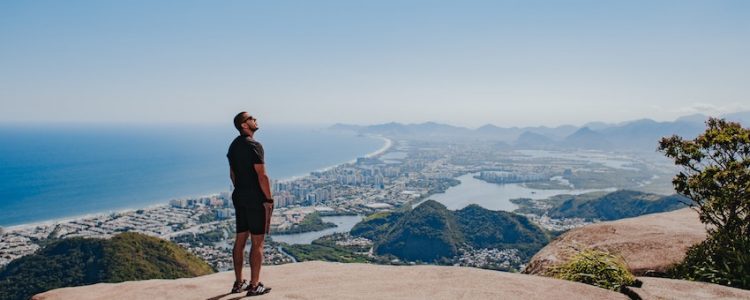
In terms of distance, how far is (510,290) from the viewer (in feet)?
13.7

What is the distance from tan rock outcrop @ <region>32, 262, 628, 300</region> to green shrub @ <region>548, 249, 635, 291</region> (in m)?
0.50

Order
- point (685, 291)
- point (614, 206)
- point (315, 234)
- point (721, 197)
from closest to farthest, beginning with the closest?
point (685, 291) < point (721, 197) < point (315, 234) < point (614, 206)

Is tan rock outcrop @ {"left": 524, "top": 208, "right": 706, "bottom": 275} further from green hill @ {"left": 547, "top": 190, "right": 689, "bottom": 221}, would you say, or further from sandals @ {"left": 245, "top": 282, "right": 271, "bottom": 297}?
green hill @ {"left": 547, "top": 190, "right": 689, "bottom": 221}

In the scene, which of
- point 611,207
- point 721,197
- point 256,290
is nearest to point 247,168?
point 256,290

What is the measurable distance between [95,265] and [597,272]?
97.1 feet

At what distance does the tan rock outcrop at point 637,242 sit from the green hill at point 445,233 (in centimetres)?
A: 3198

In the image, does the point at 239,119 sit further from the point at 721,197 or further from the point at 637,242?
the point at 637,242

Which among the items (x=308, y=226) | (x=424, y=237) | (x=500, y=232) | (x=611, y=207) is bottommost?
(x=308, y=226)

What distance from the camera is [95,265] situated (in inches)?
1053

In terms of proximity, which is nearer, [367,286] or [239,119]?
[239,119]

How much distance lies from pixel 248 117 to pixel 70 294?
126 inches

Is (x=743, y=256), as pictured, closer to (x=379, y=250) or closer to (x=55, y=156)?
(x=379, y=250)

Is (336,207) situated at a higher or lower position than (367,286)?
lower

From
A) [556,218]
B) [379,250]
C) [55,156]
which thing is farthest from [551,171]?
[55,156]
